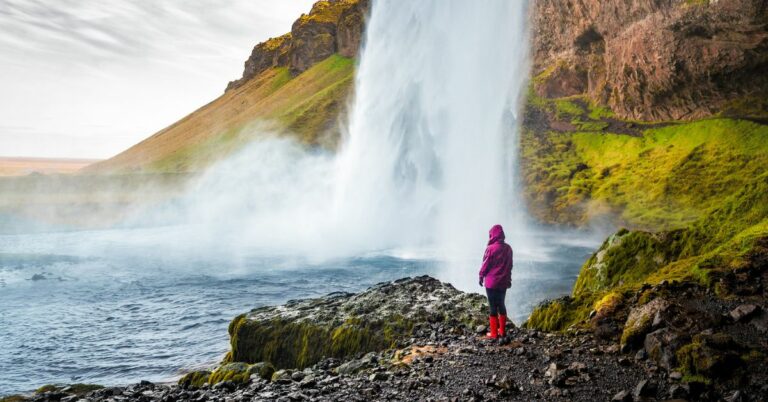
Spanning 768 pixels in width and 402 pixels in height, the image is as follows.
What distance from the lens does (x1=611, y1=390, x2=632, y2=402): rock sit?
277 inches

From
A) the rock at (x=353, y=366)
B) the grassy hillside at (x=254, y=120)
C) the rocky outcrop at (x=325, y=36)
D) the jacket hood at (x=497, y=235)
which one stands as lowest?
the rock at (x=353, y=366)

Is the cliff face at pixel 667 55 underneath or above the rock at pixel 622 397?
→ above

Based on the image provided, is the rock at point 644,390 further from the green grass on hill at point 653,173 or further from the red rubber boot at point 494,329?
the green grass on hill at point 653,173

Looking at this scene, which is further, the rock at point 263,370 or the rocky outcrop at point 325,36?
the rocky outcrop at point 325,36

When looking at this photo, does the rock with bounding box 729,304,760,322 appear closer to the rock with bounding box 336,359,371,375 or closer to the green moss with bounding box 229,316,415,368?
the rock with bounding box 336,359,371,375

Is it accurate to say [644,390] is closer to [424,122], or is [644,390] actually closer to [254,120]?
[424,122]

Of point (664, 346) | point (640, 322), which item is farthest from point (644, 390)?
point (640, 322)

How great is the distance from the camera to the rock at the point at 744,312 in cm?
823

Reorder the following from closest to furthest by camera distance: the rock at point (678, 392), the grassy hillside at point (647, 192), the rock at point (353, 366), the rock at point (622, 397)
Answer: the rock at point (678, 392), the rock at point (622, 397), the rock at point (353, 366), the grassy hillside at point (647, 192)

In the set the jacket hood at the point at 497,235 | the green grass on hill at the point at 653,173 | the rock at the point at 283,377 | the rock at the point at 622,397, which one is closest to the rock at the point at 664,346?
the rock at the point at 622,397

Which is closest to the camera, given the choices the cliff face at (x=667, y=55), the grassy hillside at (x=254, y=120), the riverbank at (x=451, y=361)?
the riverbank at (x=451, y=361)

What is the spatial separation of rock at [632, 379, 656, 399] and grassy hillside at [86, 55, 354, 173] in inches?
4095

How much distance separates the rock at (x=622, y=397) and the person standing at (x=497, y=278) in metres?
4.05

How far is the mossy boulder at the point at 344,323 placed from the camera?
13.4 metres
